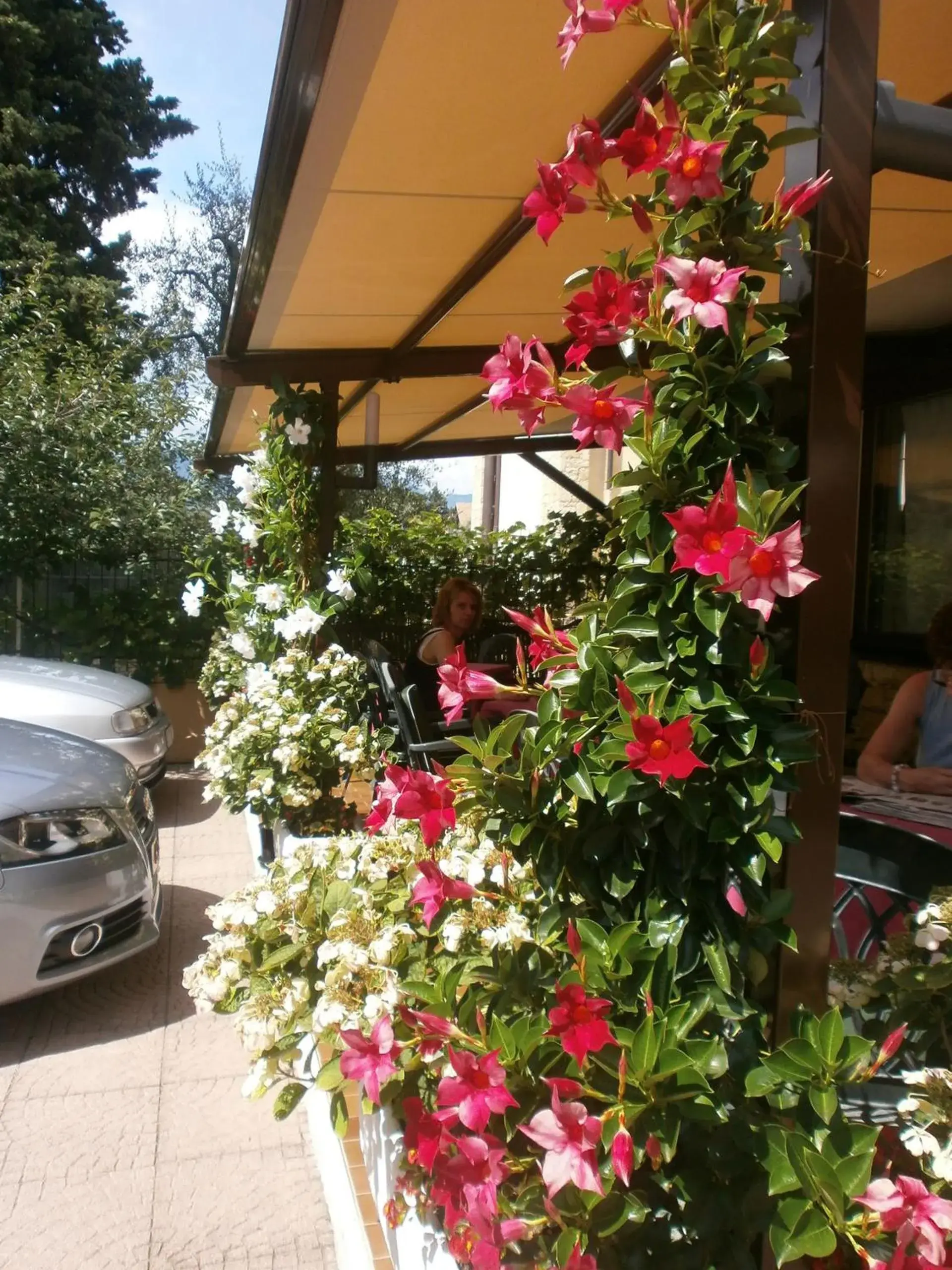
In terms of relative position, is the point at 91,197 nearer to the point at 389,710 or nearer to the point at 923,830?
the point at 389,710

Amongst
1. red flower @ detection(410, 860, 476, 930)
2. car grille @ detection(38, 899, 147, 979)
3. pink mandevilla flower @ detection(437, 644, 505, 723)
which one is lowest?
car grille @ detection(38, 899, 147, 979)

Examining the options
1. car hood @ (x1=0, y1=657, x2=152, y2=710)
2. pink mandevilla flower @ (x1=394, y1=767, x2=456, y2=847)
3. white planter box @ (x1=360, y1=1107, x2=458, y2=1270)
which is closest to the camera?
pink mandevilla flower @ (x1=394, y1=767, x2=456, y2=847)

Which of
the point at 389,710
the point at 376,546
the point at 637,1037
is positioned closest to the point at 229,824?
the point at 389,710

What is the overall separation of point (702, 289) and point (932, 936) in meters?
1.09

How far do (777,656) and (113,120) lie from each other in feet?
72.1

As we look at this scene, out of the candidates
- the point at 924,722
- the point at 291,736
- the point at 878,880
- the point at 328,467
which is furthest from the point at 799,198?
the point at 328,467

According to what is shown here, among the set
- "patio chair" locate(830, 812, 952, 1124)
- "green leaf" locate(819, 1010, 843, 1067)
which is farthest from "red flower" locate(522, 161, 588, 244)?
"patio chair" locate(830, 812, 952, 1124)

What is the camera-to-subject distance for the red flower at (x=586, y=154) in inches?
51.7

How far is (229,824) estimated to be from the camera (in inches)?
275

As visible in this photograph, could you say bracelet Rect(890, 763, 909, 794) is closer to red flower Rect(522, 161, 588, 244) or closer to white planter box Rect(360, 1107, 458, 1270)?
white planter box Rect(360, 1107, 458, 1270)

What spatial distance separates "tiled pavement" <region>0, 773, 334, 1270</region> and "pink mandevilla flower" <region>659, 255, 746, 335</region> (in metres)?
2.47

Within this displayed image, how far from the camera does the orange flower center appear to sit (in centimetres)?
117

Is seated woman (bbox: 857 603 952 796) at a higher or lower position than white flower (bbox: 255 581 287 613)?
lower

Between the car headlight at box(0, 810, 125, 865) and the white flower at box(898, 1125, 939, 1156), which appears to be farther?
the car headlight at box(0, 810, 125, 865)
